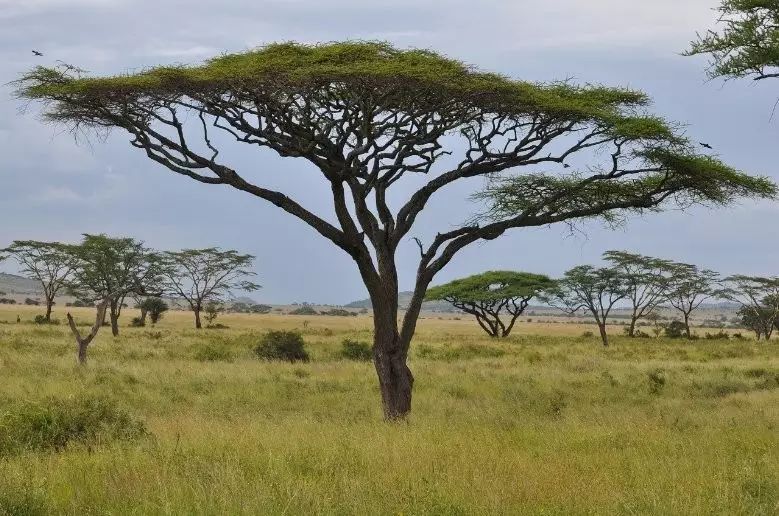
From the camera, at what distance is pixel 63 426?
9.09 metres

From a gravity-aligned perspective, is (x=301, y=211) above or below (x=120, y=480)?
above

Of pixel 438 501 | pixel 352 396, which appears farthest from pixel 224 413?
pixel 438 501

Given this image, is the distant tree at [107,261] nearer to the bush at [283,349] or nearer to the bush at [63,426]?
the bush at [283,349]

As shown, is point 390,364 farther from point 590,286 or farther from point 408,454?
point 590,286

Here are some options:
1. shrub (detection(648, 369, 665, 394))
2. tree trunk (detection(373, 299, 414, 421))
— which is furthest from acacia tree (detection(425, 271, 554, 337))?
tree trunk (detection(373, 299, 414, 421))

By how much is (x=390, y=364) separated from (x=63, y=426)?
201 inches

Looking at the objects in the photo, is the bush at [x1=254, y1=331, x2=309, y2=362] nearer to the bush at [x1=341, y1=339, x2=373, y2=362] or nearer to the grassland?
the bush at [x1=341, y1=339, x2=373, y2=362]

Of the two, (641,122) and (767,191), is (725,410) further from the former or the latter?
(641,122)

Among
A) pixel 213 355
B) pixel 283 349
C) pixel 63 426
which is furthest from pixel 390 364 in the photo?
pixel 213 355

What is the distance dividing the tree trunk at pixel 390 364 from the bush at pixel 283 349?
47.5 feet

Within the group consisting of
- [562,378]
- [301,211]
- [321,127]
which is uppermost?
[321,127]

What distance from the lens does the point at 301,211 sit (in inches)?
468

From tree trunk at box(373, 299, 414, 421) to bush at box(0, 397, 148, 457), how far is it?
4.08 metres

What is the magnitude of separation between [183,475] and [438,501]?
234 centimetres
